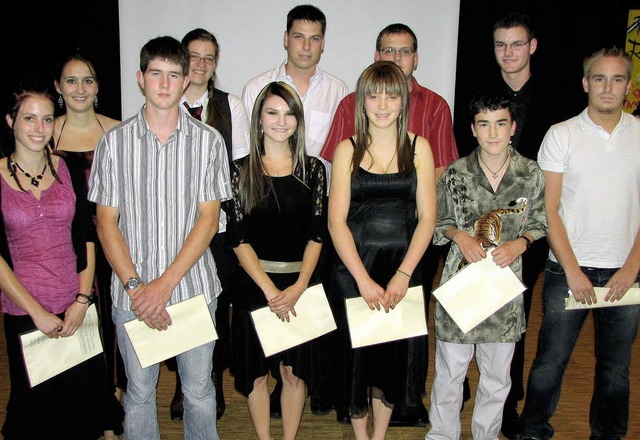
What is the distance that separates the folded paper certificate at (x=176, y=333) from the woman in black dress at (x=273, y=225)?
0.77 ft

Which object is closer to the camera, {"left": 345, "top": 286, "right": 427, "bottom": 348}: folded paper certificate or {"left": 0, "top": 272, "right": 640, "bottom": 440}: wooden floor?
{"left": 345, "top": 286, "right": 427, "bottom": 348}: folded paper certificate

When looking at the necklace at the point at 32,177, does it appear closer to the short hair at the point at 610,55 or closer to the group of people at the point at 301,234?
the group of people at the point at 301,234

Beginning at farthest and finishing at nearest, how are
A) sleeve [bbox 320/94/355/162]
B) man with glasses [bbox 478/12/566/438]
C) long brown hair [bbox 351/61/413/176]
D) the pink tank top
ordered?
sleeve [bbox 320/94/355/162]
man with glasses [bbox 478/12/566/438]
long brown hair [bbox 351/61/413/176]
the pink tank top

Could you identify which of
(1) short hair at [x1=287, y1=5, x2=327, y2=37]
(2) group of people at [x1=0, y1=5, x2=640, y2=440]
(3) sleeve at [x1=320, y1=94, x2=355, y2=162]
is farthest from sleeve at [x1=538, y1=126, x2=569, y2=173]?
(1) short hair at [x1=287, y1=5, x2=327, y2=37]

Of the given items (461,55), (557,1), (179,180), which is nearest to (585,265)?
(179,180)

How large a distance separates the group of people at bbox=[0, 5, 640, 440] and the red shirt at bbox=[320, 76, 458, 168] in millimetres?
335

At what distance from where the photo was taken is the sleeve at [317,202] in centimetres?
235

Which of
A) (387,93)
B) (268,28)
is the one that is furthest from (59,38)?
(387,93)

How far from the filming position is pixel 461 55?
208 inches

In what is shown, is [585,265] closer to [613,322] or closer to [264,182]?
[613,322]

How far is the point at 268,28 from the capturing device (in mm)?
5254

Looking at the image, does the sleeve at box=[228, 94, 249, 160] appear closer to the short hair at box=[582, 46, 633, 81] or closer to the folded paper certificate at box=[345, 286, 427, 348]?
the folded paper certificate at box=[345, 286, 427, 348]

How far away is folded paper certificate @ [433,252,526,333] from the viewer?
2.33m

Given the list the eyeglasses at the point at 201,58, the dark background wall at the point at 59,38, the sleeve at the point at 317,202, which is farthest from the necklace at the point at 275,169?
the dark background wall at the point at 59,38
